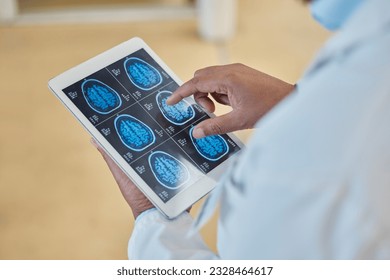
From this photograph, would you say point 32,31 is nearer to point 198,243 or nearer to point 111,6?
point 111,6

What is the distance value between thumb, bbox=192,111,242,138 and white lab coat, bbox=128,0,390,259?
37 cm

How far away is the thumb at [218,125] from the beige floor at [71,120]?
2.82ft

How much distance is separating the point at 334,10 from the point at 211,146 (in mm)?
476

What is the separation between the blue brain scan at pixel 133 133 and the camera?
3.43ft

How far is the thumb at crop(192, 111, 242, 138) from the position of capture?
1.08 m

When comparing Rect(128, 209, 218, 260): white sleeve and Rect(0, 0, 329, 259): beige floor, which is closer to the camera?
Rect(128, 209, 218, 260): white sleeve

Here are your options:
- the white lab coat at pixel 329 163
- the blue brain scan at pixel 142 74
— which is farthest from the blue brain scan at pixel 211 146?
the white lab coat at pixel 329 163

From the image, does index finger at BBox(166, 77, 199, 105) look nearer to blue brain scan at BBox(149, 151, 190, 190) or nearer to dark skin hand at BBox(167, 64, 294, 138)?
dark skin hand at BBox(167, 64, 294, 138)

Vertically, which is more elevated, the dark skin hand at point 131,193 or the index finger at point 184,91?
the index finger at point 184,91

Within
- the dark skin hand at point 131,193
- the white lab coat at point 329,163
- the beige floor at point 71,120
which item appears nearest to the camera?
the white lab coat at point 329,163

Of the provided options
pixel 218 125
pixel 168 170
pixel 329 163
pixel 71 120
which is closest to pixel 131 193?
pixel 168 170

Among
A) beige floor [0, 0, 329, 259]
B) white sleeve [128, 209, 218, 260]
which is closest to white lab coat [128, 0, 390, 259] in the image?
white sleeve [128, 209, 218, 260]

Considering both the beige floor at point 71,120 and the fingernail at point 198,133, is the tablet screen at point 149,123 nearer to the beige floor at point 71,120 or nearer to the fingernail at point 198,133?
the fingernail at point 198,133

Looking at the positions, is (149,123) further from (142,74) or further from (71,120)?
(71,120)
